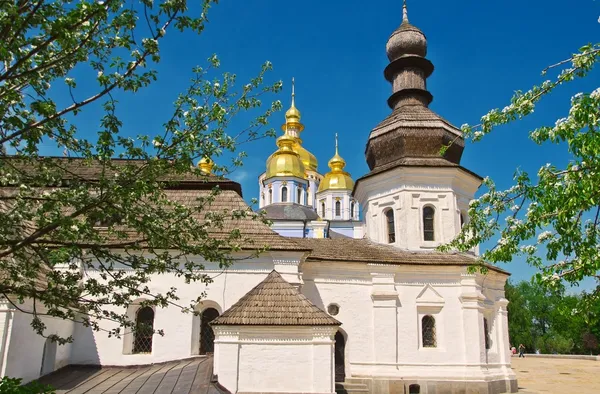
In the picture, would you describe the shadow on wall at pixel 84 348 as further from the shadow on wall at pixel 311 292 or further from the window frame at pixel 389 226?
the window frame at pixel 389 226

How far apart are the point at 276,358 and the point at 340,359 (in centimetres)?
503

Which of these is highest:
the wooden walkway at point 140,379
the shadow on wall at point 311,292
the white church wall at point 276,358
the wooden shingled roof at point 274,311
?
the shadow on wall at point 311,292

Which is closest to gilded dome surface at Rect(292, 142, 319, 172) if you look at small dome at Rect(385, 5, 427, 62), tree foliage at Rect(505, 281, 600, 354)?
tree foliage at Rect(505, 281, 600, 354)

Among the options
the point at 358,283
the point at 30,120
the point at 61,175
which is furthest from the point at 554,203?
the point at 358,283

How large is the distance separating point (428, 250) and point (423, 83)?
7124mm

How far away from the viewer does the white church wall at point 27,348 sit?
998cm

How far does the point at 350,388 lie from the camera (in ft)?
47.3

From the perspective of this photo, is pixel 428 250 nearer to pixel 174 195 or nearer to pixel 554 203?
pixel 174 195

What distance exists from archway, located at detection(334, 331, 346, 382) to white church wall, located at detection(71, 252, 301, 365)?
10.3 feet

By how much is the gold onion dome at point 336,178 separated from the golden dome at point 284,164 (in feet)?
24.7

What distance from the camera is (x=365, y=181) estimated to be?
18047 millimetres

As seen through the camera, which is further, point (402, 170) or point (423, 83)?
point (423, 83)

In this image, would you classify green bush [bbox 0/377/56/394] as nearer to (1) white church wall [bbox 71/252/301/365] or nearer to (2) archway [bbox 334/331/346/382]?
(1) white church wall [bbox 71/252/301/365]

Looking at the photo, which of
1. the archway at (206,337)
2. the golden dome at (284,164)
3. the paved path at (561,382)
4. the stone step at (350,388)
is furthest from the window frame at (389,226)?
the golden dome at (284,164)
